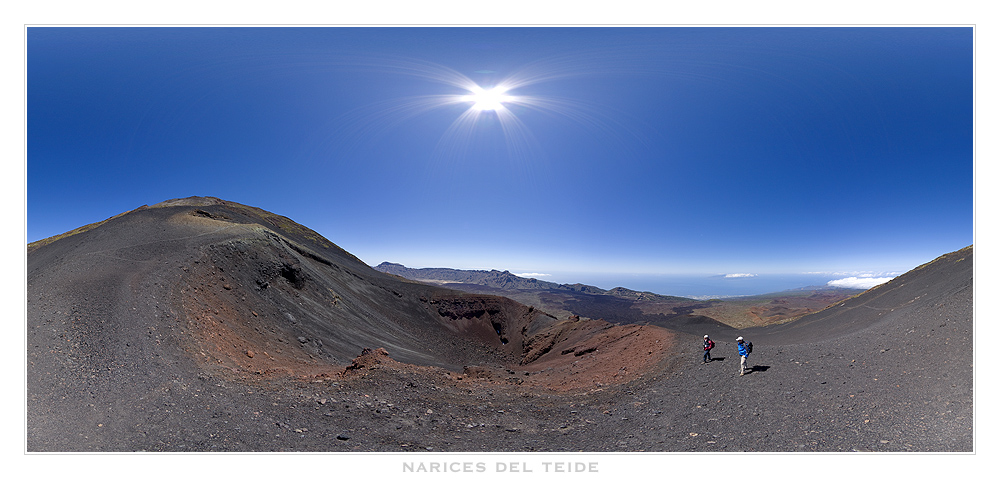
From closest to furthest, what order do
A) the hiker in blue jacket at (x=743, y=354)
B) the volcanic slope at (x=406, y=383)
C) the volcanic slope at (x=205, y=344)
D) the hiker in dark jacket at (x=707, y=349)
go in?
the volcanic slope at (x=406, y=383) → the volcanic slope at (x=205, y=344) → the hiker in blue jacket at (x=743, y=354) → the hiker in dark jacket at (x=707, y=349)

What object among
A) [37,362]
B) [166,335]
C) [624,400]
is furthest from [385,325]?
[624,400]

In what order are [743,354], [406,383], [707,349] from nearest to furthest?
[406,383]
[743,354]
[707,349]

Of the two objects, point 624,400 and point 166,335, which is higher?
point 166,335

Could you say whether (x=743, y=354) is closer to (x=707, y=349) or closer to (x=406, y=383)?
(x=707, y=349)

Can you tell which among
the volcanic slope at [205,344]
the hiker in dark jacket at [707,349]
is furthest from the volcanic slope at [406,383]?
the hiker in dark jacket at [707,349]

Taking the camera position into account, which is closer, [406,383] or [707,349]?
[406,383]

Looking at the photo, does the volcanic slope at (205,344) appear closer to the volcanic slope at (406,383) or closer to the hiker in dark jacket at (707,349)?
the volcanic slope at (406,383)

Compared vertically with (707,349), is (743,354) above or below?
above

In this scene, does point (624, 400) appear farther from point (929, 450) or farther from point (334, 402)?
point (334, 402)

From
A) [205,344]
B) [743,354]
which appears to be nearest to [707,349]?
[743,354]
